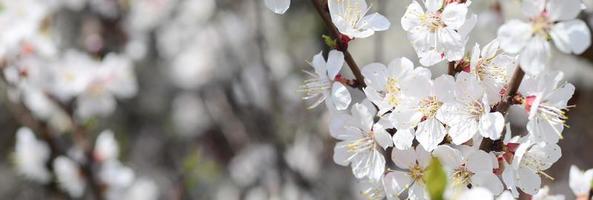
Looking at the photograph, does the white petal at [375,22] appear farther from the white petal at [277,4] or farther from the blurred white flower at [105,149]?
the blurred white flower at [105,149]

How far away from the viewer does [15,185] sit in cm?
449

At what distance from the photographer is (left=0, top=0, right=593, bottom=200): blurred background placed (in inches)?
125

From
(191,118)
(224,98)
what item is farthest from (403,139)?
(191,118)

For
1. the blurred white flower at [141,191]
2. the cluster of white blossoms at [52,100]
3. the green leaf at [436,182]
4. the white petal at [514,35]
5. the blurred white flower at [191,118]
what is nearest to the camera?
the green leaf at [436,182]

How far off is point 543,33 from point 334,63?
33 cm

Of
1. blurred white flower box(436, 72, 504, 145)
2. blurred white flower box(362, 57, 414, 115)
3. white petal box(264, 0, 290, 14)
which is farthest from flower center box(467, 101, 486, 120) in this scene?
white petal box(264, 0, 290, 14)

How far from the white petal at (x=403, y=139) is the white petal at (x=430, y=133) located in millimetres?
12

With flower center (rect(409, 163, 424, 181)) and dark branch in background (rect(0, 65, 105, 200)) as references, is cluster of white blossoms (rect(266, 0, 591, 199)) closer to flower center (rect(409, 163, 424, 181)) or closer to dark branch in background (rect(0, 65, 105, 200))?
flower center (rect(409, 163, 424, 181))

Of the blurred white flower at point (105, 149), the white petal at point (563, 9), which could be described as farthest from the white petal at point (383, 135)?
the blurred white flower at point (105, 149)

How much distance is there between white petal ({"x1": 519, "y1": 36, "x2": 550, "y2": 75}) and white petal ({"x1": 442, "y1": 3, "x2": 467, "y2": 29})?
0.48 feet

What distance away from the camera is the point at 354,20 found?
1.28m

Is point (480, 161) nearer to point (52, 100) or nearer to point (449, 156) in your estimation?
point (449, 156)

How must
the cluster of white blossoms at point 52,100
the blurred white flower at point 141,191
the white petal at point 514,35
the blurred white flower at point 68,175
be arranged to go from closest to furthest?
the white petal at point 514,35, the cluster of white blossoms at point 52,100, the blurred white flower at point 68,175, the blurred white flower at point 141,191

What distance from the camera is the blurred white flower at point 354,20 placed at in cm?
125
